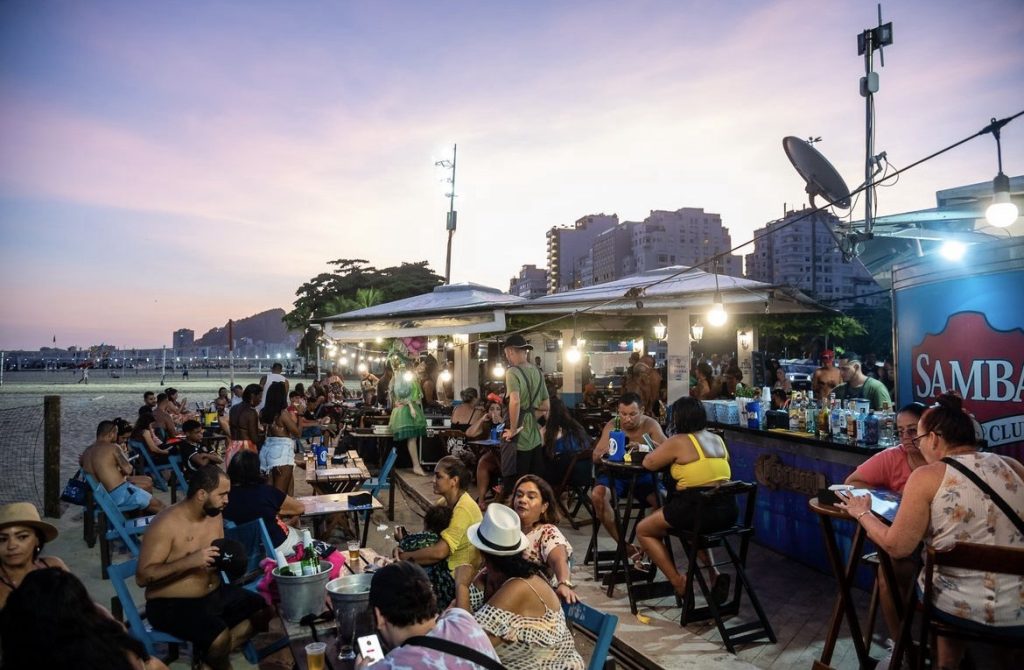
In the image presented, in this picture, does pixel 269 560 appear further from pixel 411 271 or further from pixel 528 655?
pixel 411 271

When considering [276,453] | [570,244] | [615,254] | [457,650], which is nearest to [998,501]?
[457,650]

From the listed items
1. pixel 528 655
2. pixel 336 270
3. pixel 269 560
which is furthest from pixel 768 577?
pixel 336 270

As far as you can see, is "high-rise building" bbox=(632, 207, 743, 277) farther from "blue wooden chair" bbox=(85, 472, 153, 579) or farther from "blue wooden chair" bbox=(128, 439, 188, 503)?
"blue wooden chair" bbox=(85, 472, 153, 579)

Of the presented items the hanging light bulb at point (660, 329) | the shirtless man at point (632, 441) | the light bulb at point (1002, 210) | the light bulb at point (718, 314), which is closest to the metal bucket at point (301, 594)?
the shirtless man at point (632, 441)

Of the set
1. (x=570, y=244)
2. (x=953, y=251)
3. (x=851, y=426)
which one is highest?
(x=570, y=244)

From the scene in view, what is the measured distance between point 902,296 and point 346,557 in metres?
5.59

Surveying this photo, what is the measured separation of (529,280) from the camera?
172 meters

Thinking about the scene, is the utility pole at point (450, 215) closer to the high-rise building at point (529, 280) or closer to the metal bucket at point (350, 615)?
the metal bucket at point (350, 615)

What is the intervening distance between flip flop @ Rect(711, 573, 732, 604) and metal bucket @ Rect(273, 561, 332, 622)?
9.57 feet

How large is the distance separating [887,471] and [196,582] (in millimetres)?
4571

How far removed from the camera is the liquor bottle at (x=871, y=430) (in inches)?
213

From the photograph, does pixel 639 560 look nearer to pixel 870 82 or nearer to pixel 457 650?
pixel 457 650

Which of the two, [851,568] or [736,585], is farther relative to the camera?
[736,585]

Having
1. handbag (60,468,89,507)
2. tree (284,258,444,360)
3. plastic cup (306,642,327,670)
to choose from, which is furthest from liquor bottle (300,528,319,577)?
tree (284,258,444,360)
